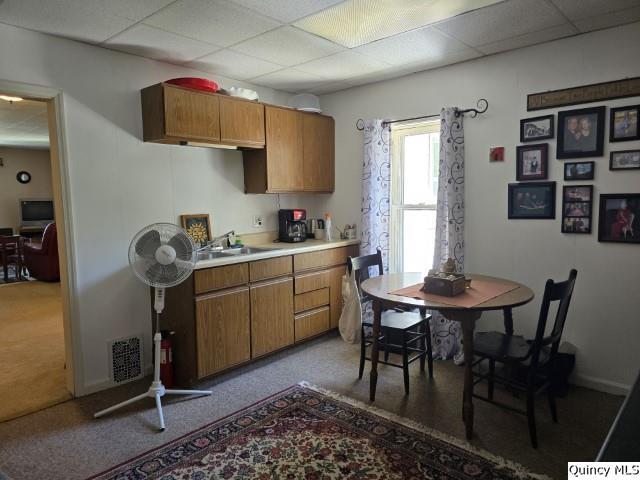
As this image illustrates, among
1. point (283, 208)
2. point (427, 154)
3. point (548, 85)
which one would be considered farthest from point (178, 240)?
point (548, 85)

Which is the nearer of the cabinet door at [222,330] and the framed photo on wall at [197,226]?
the cabinet door at [222,330]

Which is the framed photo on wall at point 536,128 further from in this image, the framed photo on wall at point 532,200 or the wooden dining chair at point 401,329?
the wooden dining chair at point 401,329

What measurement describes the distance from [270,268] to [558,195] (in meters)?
2.17

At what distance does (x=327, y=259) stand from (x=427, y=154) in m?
1.29

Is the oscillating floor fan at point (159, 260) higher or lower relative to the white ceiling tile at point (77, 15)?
lower

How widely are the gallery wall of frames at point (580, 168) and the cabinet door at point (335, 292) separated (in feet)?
5.19

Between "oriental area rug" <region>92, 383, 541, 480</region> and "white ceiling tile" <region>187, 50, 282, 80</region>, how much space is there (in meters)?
2.48

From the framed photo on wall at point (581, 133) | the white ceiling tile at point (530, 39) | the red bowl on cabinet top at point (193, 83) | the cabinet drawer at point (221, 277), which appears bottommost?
the cabinet drawer at point (221, 277)

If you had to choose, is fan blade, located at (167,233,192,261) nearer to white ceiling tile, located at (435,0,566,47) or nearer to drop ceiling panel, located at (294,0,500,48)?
drop ceiling panel, located at (294,0,500,48)

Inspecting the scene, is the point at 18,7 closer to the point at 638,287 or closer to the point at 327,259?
the point at 327,259

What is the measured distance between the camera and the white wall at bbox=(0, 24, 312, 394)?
8.94 feet

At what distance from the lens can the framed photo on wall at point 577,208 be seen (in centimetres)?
289

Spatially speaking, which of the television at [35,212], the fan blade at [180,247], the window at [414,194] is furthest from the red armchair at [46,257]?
the window at [414,194]

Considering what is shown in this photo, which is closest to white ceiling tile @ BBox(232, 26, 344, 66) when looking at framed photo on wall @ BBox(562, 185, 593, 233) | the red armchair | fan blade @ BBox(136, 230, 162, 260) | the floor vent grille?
fan blade @ BBox(136, 230, 162, 260)
